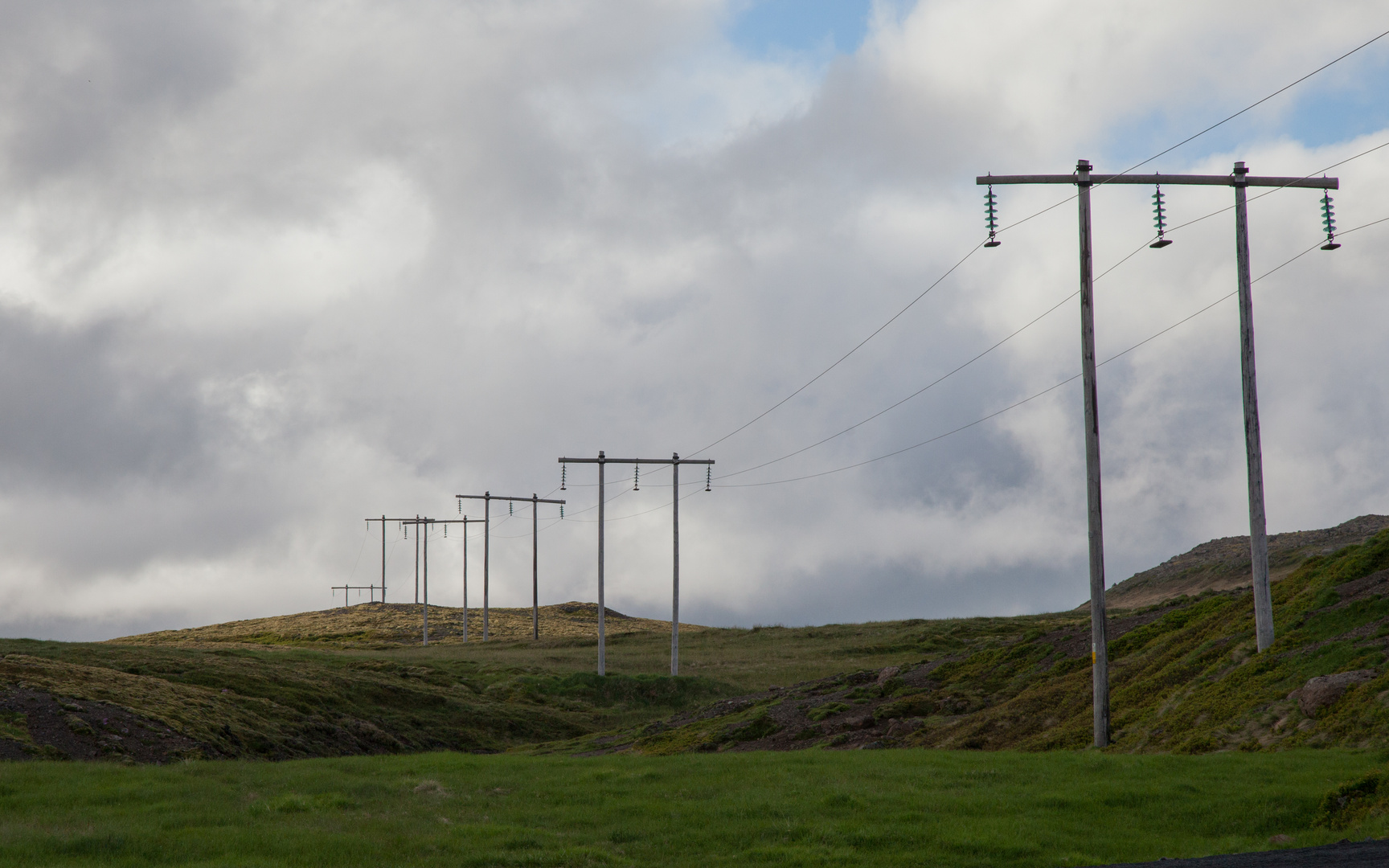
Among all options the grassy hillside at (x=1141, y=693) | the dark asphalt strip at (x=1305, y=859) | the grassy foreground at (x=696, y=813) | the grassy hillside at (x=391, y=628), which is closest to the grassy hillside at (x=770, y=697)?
the grassy hillside at (x=1141, y=693)

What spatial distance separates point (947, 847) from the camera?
17.1 metres

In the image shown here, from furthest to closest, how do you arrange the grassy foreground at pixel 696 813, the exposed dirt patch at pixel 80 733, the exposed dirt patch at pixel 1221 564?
the exposed dirt patch at pixel 1221 564 < the exposed dirt patch at pixel 80 733 < the grassy foreground at pixel 696 813

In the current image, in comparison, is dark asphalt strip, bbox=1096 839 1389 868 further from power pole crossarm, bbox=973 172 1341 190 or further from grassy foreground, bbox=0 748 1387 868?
power pole crossarm, bbox=973 172 1341 190

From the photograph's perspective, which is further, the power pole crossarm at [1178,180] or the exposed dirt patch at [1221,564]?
the exposed dirt patch at [1221,564]

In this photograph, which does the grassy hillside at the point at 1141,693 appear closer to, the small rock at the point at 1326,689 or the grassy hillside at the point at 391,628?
the small rock at the point at 1326,689

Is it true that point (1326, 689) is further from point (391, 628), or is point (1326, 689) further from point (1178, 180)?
point (391, 628)

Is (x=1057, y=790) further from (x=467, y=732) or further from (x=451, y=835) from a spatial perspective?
(x=467, y=732)

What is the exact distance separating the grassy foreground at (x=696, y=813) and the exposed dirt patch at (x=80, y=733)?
453cm

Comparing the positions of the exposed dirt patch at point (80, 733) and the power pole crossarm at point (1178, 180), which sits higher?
the power pole crossarm at point (1178, 180)

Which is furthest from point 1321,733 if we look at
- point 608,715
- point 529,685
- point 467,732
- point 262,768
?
point 529,685

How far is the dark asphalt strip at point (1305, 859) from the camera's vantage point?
13.5 metres

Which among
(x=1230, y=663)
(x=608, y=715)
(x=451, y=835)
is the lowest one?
(x=608, y=715)

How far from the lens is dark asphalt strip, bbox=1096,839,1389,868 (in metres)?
13.5

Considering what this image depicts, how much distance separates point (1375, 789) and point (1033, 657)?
2862 centimetres
